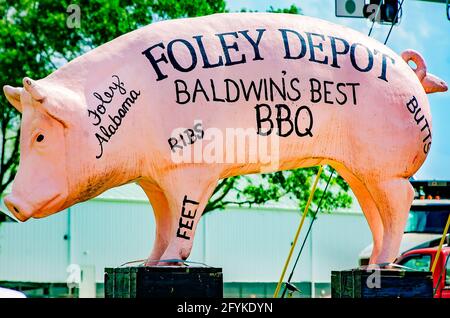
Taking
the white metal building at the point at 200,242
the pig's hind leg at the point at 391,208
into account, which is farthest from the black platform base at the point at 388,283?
the white metal building at the point at 200,242

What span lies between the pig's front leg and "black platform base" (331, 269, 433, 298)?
3.69 feet

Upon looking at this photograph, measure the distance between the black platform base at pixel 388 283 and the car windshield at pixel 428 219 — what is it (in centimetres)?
939

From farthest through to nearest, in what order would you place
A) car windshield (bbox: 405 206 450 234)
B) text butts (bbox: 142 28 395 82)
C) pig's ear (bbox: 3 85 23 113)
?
car windshield (bbox: 405 206 450 234)
text butts (bbox: 142 28 395 82)
pig's ear (bbox: 3 85 23 113)

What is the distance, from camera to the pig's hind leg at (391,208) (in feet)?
21.8

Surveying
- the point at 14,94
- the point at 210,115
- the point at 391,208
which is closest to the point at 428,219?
the point at 391,208

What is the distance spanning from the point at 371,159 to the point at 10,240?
19.5 metres

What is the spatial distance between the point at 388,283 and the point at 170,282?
145cm

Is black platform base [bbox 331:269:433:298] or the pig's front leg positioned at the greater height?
the pig's front leg

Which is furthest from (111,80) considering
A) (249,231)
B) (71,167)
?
(249,231)

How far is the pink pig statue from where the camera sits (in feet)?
19.7

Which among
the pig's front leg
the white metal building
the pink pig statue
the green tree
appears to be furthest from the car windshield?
the pig's front leg

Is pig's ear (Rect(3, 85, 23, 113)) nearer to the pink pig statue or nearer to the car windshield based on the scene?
the pink pig statue

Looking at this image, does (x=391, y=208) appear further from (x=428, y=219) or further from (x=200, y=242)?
(x=200, y=242)
